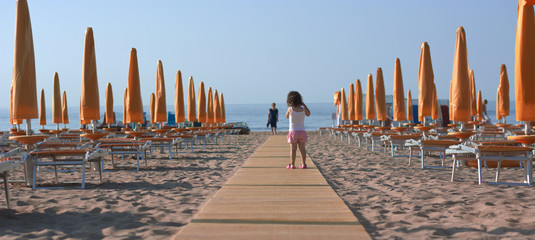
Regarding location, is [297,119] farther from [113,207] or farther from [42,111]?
[42,111]

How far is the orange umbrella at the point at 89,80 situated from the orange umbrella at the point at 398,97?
6447 mm

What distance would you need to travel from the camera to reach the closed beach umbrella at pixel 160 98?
11.2m

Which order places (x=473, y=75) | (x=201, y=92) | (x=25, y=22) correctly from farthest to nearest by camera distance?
(x=201, y=92) → (x=473, y=75) → (x=25, y=22)

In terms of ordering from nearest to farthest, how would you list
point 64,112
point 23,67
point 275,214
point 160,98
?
Result: point 275,214 → point 23,67 → point 160,98 → point 64,112

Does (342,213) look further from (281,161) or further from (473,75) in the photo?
(473,75)

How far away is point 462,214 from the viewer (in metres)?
4.11

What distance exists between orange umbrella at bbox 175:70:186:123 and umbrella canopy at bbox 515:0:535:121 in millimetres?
9188

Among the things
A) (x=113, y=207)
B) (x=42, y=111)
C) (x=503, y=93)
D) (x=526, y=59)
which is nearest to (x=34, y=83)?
(x=113, y=207)

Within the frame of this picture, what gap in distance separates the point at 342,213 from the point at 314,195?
0.97m

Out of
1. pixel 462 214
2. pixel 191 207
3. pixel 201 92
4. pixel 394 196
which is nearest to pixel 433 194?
pixel 394 196

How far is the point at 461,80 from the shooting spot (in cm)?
714

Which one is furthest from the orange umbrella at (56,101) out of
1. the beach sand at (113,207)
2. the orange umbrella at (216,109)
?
the beach sand at (113,207)

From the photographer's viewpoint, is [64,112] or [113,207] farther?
[64,112]

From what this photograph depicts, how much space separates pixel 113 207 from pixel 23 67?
8.03 ft
